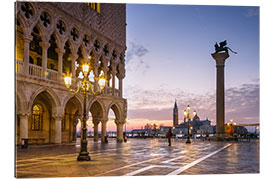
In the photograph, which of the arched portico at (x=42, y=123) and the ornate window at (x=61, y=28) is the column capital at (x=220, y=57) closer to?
the ornate window at (x=61, y=28)

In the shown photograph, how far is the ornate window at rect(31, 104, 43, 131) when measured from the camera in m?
20.9

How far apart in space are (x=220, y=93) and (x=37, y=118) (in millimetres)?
14566

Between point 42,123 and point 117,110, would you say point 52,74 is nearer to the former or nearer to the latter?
point 42,123

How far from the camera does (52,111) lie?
62.7ft

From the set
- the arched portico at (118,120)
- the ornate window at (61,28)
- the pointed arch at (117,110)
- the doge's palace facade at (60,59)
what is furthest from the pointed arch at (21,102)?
the arched portico at (118,120)

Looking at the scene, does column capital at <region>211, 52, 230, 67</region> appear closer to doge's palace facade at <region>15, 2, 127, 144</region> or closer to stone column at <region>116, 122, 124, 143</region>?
doge's palace facade at <region>15, 2, 127, 144</region>

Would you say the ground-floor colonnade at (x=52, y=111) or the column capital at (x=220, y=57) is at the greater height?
the column capital at (x=220, y=57)

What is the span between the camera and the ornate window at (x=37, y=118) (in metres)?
20.9

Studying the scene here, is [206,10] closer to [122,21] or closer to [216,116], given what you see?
[122,21]

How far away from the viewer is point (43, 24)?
18.1 metres

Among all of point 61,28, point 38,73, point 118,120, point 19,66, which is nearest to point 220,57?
point 118,120

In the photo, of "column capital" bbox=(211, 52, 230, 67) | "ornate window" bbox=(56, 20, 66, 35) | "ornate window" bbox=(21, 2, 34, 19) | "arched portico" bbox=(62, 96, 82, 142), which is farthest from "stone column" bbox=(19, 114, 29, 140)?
"column capital" bbox=(211, 52, 230, 67)
